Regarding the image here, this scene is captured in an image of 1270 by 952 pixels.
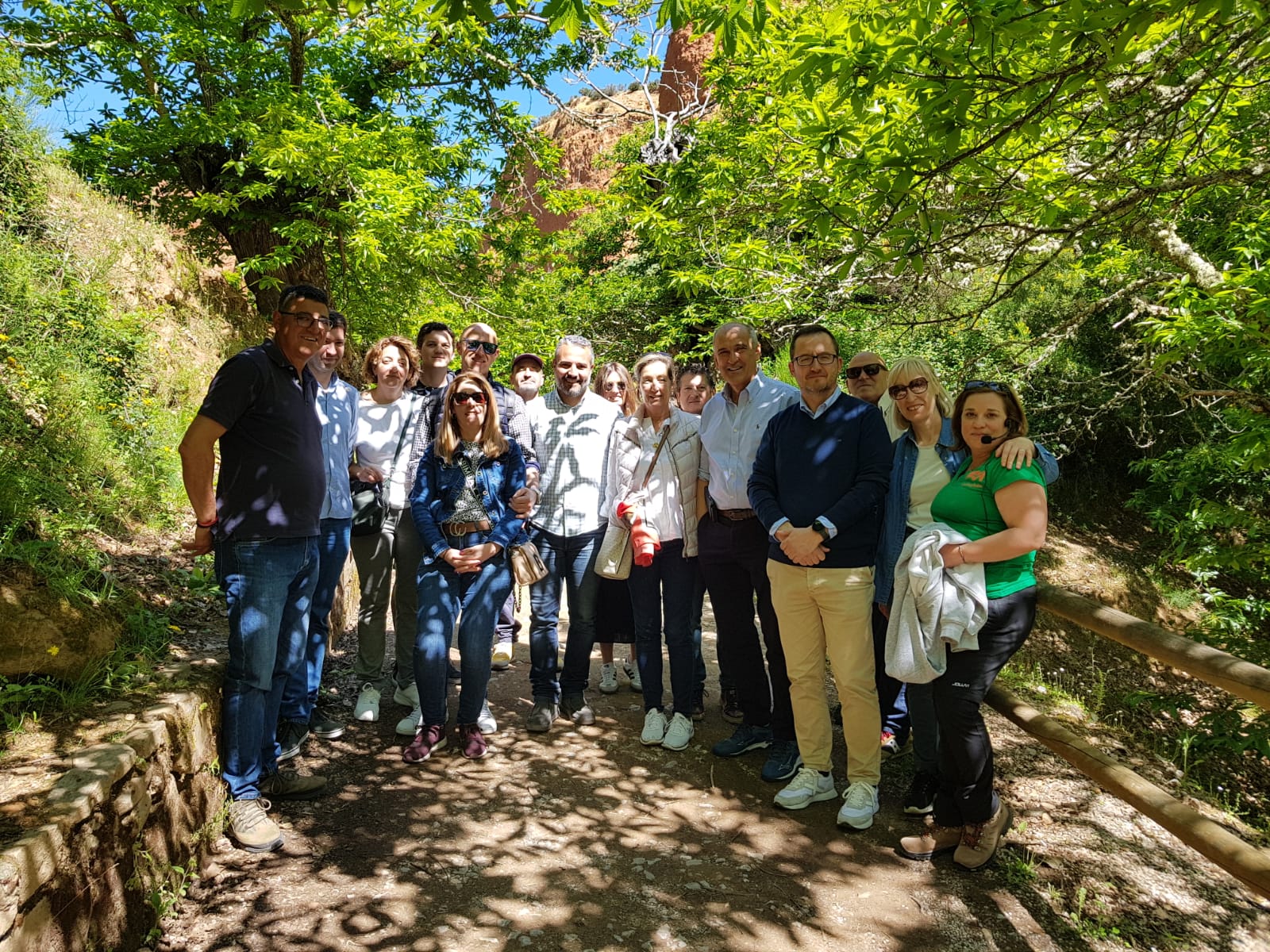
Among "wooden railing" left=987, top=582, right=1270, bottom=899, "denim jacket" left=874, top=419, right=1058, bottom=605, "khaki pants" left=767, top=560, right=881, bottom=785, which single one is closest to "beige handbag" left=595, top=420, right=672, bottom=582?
"khaki pants" left=767, top=560, right=881, bottom=785

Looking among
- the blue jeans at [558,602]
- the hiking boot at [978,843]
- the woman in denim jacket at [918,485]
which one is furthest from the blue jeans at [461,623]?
the hiking boot at [978,843]

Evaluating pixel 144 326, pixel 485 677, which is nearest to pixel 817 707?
pixel 485 677

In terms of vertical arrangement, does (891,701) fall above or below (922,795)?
above

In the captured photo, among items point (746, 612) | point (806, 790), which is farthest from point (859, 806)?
point (746, 612)

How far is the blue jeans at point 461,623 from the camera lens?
393 centimetres

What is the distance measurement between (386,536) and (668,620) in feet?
5.87

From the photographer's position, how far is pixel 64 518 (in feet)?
14.3

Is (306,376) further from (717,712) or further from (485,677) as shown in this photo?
(717,712)

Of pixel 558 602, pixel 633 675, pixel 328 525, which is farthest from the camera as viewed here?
pixel 633 675

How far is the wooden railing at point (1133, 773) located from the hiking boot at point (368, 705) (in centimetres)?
337

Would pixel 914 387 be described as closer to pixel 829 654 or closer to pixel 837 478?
pixel 837 478

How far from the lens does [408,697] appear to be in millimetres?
4582

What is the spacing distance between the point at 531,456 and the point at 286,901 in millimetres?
2404

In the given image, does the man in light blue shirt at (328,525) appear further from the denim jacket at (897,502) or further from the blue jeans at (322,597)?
the denim jacket at (897,502)
